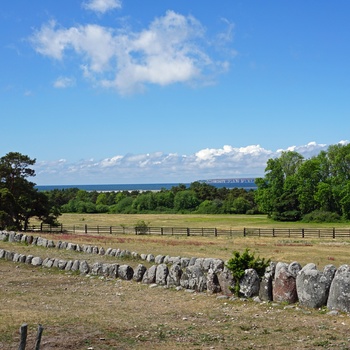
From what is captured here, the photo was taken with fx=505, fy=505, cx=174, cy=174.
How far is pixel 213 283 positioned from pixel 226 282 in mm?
677

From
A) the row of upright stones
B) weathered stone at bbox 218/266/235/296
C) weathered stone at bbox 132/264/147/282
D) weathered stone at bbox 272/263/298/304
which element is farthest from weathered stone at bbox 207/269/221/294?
weathered stone at bbox 132/264/147/282

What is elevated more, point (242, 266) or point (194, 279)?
point (242, 266)

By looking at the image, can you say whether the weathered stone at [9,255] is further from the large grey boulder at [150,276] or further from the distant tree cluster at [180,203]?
the distant tree cluster at [180,203]

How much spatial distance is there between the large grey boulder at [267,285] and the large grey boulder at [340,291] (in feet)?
7.28

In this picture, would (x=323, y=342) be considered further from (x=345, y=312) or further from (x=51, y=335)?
(x=51, y=335)

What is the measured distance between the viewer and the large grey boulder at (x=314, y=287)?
15.6 metres

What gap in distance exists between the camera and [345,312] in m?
14.9

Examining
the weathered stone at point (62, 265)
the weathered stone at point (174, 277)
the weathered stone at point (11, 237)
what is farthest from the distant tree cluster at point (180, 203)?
the weathered stone at point (174, 277)

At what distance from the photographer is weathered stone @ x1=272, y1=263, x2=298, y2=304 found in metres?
16.5

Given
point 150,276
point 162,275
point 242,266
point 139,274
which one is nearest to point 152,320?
point 242,266

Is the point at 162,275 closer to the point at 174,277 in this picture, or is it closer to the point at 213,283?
the point at 174,277

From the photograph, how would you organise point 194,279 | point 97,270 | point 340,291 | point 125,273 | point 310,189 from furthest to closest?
point 310,189
point 97,270
point 125,273
point 194,279
point 340,291

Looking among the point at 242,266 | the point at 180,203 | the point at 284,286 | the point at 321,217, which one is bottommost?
the point at 321,217

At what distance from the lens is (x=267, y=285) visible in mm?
17125
